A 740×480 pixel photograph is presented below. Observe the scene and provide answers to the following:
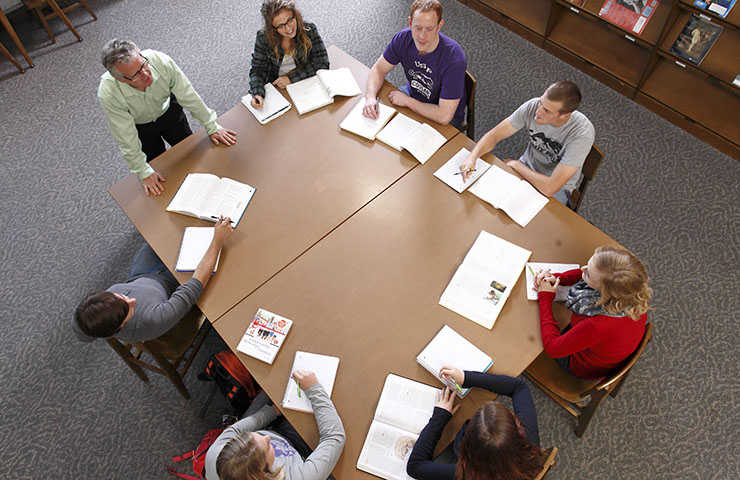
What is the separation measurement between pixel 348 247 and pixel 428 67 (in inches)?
46.6

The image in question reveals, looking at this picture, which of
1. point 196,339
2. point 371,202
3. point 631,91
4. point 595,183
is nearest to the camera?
point 371,202

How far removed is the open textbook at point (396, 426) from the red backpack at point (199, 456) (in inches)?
40.0

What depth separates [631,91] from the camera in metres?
3.81

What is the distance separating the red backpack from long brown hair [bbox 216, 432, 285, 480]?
32.4 inches

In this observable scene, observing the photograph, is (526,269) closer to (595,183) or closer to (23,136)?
(595,183)

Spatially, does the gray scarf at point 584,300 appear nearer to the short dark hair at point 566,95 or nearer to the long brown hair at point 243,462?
the short dark hair at point 566,95

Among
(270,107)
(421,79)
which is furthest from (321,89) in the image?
(421,79)

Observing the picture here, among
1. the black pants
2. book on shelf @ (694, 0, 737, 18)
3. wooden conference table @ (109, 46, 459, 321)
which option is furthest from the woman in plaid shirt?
book on shelf @ (694, 0, 737, 18)

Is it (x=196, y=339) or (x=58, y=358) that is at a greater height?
(x=196, y=339)

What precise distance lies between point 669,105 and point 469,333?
9.12 ft

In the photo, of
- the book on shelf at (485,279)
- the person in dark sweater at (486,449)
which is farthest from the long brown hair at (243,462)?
the book on shelf at (485,279)

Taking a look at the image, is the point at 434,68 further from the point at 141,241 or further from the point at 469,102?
the point at 141,241

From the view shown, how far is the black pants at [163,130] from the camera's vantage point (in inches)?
114

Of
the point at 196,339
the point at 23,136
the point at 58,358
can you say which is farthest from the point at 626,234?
the point at 23,136
